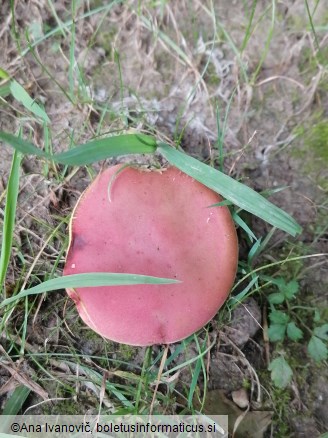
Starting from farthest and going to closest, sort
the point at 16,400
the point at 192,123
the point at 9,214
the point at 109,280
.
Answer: the point at 192,123 < the point at 16,400 < the point at 9,214 < the point at 109,280

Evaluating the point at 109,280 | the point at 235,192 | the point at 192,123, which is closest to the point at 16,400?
the point at 109,280

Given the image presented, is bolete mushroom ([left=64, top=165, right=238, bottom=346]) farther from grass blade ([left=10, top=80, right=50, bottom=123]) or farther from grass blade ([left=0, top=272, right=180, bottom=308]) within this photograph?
grass blade ([left=10, top=80, right=50, bottom=123])

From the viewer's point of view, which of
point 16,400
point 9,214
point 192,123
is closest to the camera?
point 9,214

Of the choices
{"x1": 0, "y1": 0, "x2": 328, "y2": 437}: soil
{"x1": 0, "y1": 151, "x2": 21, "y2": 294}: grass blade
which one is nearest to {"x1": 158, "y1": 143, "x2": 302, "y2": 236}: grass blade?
{"x1": 0, "y1": 0, "x2": 328, "y2": 437}: soil

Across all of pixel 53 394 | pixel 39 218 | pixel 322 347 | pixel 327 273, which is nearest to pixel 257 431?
pixel 322 347

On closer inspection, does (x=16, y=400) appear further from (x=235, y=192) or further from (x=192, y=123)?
(x=192, y=123)

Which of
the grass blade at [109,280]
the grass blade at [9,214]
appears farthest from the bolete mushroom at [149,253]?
the grass blade at [9,214]

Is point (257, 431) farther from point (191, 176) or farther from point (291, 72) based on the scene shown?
point (291, 72)
